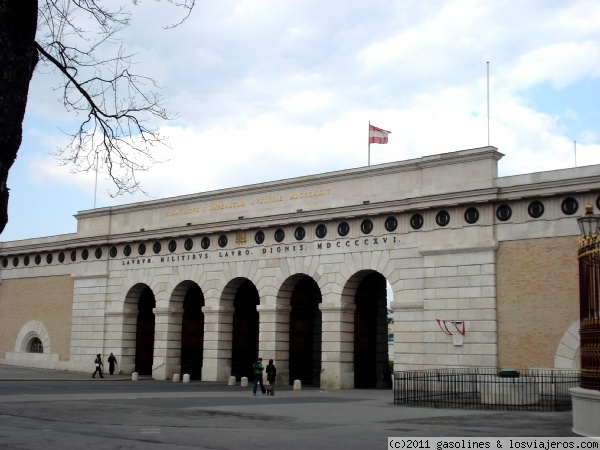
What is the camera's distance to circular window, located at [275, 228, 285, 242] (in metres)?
44.0

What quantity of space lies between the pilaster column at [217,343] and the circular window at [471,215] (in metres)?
16.3

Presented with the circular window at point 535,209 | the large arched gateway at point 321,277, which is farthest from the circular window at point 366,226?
the circular window at point 535,209

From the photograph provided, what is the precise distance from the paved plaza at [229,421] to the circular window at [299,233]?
Result: 11696 mm

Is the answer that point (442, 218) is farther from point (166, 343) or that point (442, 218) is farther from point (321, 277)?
point (166, 343)

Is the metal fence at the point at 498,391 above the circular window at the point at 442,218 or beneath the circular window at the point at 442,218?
beneath

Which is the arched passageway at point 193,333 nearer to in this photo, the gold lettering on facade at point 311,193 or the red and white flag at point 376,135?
the gold lettering on facade at point 311,193

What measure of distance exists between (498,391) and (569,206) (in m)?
9.72

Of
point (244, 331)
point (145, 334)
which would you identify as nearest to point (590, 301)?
point (244, 331)

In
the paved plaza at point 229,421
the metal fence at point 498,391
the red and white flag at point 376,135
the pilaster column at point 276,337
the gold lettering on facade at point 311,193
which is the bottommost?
the paved plaza at point 229,421

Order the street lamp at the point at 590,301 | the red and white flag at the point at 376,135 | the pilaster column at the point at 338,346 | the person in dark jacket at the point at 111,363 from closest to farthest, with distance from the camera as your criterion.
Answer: the street lamp at the point at 590,301 < the pilaster column at the point at 338,346 < the red and white flag at the point at 376,135 < the person in dark jacket at the point at 111,363

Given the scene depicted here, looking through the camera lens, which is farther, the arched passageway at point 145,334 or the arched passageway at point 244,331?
the arched passageway at point 145,334

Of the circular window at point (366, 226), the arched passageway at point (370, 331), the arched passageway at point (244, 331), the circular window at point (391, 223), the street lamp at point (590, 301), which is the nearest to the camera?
the street lamp at point (590, 301)

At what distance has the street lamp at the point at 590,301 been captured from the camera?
1698cm

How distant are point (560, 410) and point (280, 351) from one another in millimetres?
19936
